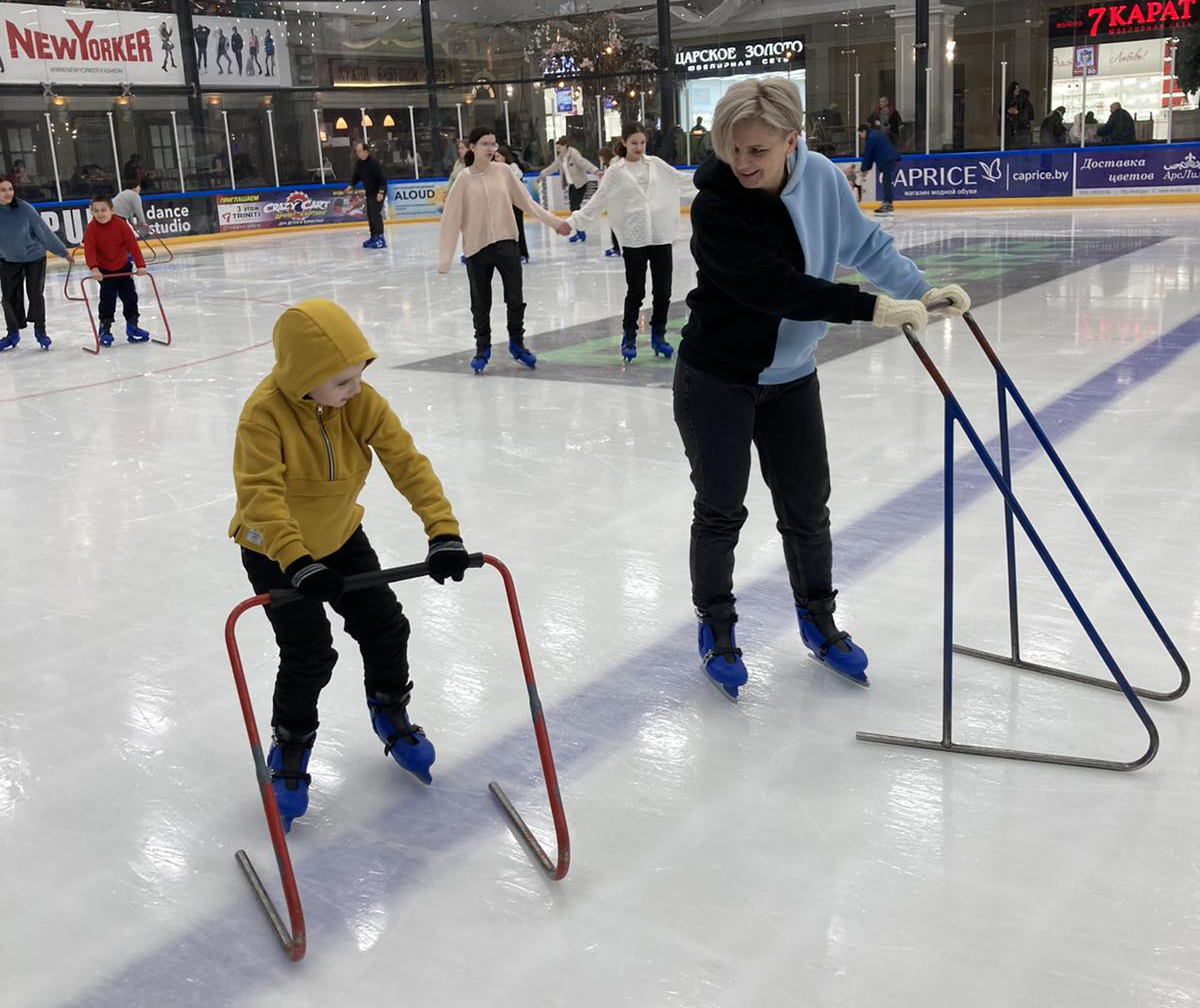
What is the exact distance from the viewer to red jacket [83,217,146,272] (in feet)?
29.2

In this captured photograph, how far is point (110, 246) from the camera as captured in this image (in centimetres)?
897

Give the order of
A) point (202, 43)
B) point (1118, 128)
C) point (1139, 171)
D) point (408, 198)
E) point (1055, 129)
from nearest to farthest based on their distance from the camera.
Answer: point (1139, 171) → point (1118, 128) → point (1055, 129) → point (202, 43) → point (408, 198)

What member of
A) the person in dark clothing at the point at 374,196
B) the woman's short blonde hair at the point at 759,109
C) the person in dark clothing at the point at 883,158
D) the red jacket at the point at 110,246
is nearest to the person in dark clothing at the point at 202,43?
the person in dark clothing at the point at 374,196

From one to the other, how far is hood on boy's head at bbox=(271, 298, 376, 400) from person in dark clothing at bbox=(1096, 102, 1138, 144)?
17616 mm

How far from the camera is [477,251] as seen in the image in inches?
266

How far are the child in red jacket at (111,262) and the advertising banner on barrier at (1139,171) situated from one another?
13455mm

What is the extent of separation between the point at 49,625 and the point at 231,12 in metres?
21.0

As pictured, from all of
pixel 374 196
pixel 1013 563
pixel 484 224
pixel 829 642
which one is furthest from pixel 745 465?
pixel 374 196

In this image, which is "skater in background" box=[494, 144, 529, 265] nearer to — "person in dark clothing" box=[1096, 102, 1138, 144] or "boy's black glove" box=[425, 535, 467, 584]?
"boy's black glove" box=[425, 535, 467, 584]

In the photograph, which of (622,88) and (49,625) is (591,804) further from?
(622,88)

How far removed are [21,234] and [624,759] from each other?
8009 mm

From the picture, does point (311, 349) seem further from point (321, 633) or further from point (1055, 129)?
point (1055, 129)

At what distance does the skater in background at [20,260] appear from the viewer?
8820 mm

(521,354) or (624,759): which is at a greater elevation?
(521,354)
